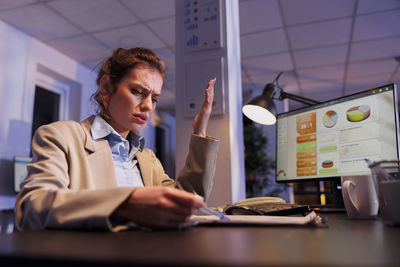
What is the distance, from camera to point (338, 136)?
1.30 metres

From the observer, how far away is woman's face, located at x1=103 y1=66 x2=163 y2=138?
1.06 meters

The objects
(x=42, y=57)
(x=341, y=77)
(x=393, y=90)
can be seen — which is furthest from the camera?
(x=341, y=77)

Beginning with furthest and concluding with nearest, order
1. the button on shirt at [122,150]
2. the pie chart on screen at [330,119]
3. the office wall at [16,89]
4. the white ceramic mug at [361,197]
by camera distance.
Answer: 1. the office wall at [16,89]
2. the pie chart on screen at [330,119]
3. the button on shirt at [122,150]
4. the white ceramic mug at [361,197]

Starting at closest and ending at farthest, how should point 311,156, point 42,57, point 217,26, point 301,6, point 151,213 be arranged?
point 151,213 < point 311,156 < point 217,26 < point 301,6 < point 42,57

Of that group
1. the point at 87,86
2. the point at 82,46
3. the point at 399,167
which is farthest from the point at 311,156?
the point at 87,86

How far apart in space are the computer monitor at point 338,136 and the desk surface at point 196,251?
816 millimetres

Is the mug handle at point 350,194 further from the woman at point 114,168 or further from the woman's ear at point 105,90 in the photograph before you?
the woman's ear at point 105,90

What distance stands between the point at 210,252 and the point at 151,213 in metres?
0.21

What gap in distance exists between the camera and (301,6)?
2.79m

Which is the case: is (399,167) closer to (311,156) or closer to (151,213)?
(151,213)

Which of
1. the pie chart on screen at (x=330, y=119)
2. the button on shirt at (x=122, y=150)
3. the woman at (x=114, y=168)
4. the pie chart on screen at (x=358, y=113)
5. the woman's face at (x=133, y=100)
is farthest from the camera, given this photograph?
the pie chart on screen at (x=330, y=119)

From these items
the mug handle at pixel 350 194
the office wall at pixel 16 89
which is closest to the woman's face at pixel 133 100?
the mug handle at pixel 350 194

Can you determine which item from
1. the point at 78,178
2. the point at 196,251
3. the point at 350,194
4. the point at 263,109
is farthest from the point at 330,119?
the point at 196,251

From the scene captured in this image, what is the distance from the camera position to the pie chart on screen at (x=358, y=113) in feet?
3.96
